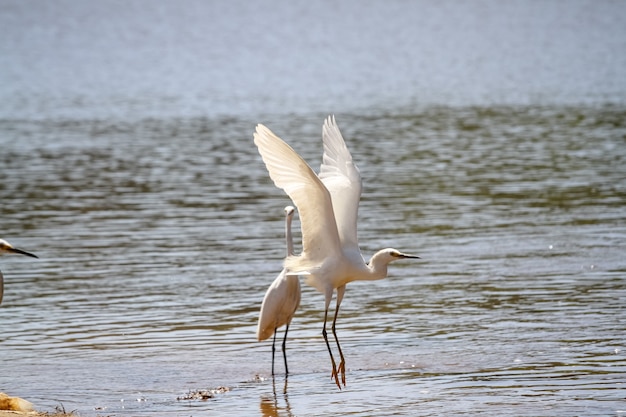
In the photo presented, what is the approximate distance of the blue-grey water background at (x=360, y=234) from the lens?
9.88 m

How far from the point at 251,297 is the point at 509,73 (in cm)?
3092

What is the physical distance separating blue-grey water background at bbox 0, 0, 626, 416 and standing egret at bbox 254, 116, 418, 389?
0.80m

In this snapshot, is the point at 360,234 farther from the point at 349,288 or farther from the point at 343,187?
the point at 343,187

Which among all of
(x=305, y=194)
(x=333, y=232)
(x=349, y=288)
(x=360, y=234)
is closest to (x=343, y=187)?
(x=333, y=232)

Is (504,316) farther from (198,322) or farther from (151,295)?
(151,295)

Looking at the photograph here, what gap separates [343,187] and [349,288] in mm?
3742

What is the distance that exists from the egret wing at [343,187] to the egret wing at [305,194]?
0.98 ft

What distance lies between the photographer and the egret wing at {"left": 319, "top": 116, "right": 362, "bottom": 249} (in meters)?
10.1

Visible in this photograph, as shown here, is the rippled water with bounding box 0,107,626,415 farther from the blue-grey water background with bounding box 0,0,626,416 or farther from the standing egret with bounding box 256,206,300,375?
the standing egret with bounding box 256,206,300,375

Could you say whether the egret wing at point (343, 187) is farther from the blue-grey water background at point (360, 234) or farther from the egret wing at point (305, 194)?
the blue-grey water background at point (360, 234)

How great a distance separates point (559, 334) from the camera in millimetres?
10977

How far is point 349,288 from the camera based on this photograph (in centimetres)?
1373

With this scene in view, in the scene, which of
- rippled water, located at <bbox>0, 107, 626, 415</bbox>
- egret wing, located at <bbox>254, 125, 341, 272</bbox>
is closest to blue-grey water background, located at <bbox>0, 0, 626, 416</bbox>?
rippled water, located at <bbox>0, 107, 626, 415</bbox>

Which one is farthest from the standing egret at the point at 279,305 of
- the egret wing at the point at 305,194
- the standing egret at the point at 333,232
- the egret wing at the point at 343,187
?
the egret wing at the point at 343,187
